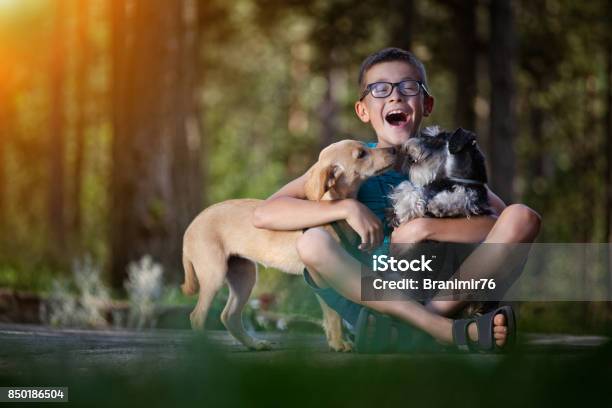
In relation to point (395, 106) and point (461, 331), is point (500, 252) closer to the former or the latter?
point (461, 331)

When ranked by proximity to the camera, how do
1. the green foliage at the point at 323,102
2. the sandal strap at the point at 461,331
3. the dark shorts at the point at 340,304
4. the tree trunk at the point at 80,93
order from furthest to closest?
the tree trunk at the point at 80,93
the green foliage at the point at 323,102
the dark shorts at the point at 340,304
the sandal strap at the point at 461,331

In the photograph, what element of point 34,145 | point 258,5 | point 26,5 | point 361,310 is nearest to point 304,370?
point 361,310

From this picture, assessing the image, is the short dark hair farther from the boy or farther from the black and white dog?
the black and white dog

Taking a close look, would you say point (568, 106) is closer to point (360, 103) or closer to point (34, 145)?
point (360, 103)

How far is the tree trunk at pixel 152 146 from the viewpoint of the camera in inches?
436

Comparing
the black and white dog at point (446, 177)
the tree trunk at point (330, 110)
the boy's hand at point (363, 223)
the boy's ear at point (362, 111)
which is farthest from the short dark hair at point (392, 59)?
the tree trunk at point (330, 110)

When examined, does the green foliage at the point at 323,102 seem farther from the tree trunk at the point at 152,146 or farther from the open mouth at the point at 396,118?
the open mouth at the point at 396,118

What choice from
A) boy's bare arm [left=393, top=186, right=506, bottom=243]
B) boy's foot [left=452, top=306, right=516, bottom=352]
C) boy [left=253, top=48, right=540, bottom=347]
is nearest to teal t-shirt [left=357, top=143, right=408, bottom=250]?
boy [left=253, top=48, right=540, bottom=347]

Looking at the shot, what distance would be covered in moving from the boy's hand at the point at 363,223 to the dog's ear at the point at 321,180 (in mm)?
203

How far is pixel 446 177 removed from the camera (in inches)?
188

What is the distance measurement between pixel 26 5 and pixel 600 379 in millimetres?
23319

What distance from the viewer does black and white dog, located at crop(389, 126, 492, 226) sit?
4750 mm

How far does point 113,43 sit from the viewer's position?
42.0 ft

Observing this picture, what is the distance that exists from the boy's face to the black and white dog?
188 millimetres
